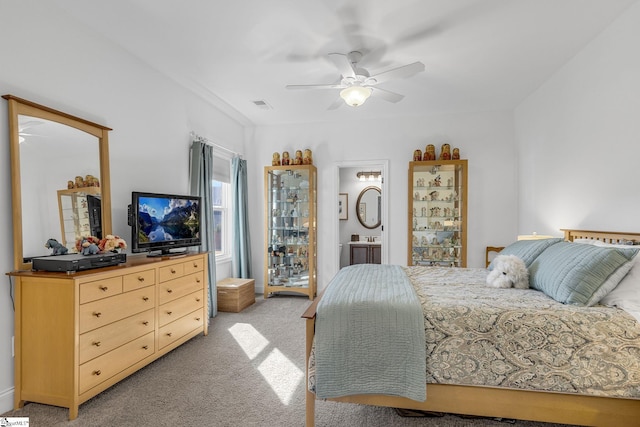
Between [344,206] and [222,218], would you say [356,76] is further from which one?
[344,206]

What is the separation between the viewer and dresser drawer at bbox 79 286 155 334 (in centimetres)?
210

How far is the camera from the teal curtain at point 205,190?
12.8ft

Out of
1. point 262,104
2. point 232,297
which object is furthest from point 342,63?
point 232,297

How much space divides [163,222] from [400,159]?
11.5 feet

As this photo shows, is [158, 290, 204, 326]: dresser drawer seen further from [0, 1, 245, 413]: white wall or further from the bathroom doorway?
the bathroom doorway

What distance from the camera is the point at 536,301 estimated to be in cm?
196

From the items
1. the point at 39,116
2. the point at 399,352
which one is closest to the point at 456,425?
the point at 399,352

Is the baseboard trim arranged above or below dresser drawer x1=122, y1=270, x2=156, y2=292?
below

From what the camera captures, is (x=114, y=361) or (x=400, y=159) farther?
(x=400, y=159)

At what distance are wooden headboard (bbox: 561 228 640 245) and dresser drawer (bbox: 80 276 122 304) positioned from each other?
12.1ft

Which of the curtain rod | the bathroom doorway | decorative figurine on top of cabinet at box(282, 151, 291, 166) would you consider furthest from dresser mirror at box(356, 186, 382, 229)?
the curtain rod

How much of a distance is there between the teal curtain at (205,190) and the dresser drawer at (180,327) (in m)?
0.64

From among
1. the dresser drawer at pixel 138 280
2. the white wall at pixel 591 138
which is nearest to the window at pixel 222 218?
the dresser drawer at pixel 138 280

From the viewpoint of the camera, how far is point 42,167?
7.45 ft
